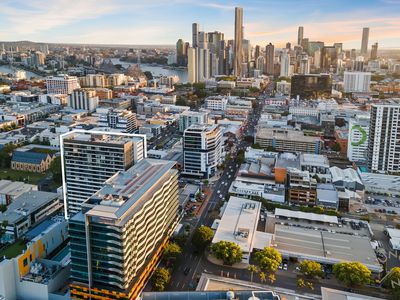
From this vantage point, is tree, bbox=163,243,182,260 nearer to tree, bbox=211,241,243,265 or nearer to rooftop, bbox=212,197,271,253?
tree, bbox=211,241,243,265

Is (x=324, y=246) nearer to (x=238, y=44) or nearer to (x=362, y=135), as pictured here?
(x=362, y=135)

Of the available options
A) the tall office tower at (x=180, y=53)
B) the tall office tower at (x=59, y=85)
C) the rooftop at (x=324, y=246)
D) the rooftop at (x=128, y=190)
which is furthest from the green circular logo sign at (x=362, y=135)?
the tall office tower at (x=180, y=53)

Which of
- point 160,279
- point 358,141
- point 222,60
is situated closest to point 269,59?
point 222,60

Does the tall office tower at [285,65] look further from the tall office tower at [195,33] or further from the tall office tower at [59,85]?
the tall office tower at [59,85]

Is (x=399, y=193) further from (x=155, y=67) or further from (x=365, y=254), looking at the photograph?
(x=155, y=67)

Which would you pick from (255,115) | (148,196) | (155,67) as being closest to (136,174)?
(148,196)

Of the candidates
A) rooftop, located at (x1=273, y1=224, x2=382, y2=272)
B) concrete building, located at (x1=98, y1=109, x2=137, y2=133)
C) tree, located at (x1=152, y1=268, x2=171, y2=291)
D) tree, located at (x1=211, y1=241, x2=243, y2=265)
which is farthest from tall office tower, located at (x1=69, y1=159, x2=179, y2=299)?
concrete building, located at (x1=98, y1=109, x2=137, y2=133)
